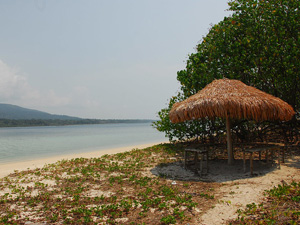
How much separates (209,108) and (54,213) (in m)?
4.66

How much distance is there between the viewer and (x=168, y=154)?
11047mm

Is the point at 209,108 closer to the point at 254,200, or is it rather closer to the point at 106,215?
the point at 254,200

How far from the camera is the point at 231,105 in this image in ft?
23.8

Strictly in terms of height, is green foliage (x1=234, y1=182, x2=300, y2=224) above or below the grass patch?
above

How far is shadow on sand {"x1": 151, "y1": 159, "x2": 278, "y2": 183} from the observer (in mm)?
7219

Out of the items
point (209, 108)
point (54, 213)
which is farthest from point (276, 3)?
point (54, 213)

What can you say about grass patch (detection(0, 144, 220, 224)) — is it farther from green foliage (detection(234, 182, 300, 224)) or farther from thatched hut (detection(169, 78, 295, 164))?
thatched hut (detection(169, 78, 295, 164))

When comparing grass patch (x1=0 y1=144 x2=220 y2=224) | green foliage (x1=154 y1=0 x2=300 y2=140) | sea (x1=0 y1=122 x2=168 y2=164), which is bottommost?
sea (x1=0 y1=122 x2=168 y2=164)

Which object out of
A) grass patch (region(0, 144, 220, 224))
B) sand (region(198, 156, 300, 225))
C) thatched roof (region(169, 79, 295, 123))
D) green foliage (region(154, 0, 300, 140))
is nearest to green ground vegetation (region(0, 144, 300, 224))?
grass patch (region(0, 144, 220, 224))

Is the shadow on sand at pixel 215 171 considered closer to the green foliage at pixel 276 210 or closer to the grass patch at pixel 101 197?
the grass patch at pixel 101 197

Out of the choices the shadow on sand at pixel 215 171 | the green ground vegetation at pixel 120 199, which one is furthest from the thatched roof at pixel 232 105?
the green ground vegetation at pixel 120 199

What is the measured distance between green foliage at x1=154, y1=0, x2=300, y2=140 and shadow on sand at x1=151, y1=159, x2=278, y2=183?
Answer: 4.00m

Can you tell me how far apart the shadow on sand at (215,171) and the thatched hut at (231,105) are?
1.50m

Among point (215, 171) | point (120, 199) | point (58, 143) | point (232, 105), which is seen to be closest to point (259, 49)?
point (232, 105)
